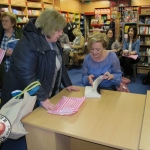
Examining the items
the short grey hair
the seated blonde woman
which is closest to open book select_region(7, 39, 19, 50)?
the short grey hair

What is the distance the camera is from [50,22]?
1.31 meters

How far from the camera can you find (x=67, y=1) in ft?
31.1

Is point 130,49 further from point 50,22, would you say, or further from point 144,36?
point 50,22

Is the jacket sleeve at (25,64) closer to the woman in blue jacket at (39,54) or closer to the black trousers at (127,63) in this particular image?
the woman in blue jacket at (39,54)

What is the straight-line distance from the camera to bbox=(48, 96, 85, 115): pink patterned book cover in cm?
132

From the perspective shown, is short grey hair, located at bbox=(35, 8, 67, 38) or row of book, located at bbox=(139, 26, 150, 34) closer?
short grey hair, located at bbox=(35, 8, 67, 38)

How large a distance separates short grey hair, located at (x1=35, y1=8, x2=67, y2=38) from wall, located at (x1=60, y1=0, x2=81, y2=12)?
26.6 ft

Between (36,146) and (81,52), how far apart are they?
449 cm

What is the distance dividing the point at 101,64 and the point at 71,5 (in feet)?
29.3

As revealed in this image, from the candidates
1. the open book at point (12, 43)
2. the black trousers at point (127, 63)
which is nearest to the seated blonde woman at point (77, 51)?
the black trousers at point (127, 63)

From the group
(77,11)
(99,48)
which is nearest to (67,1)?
(77,11)

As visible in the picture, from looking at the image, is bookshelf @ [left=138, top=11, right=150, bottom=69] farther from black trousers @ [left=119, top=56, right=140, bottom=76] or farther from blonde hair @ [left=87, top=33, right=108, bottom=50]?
blonde hair @ [left=87, top=33, right=108, bottom=50]

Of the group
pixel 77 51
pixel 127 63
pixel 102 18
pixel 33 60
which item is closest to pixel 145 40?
pixel 127 63

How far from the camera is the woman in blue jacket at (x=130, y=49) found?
13.8 ft
